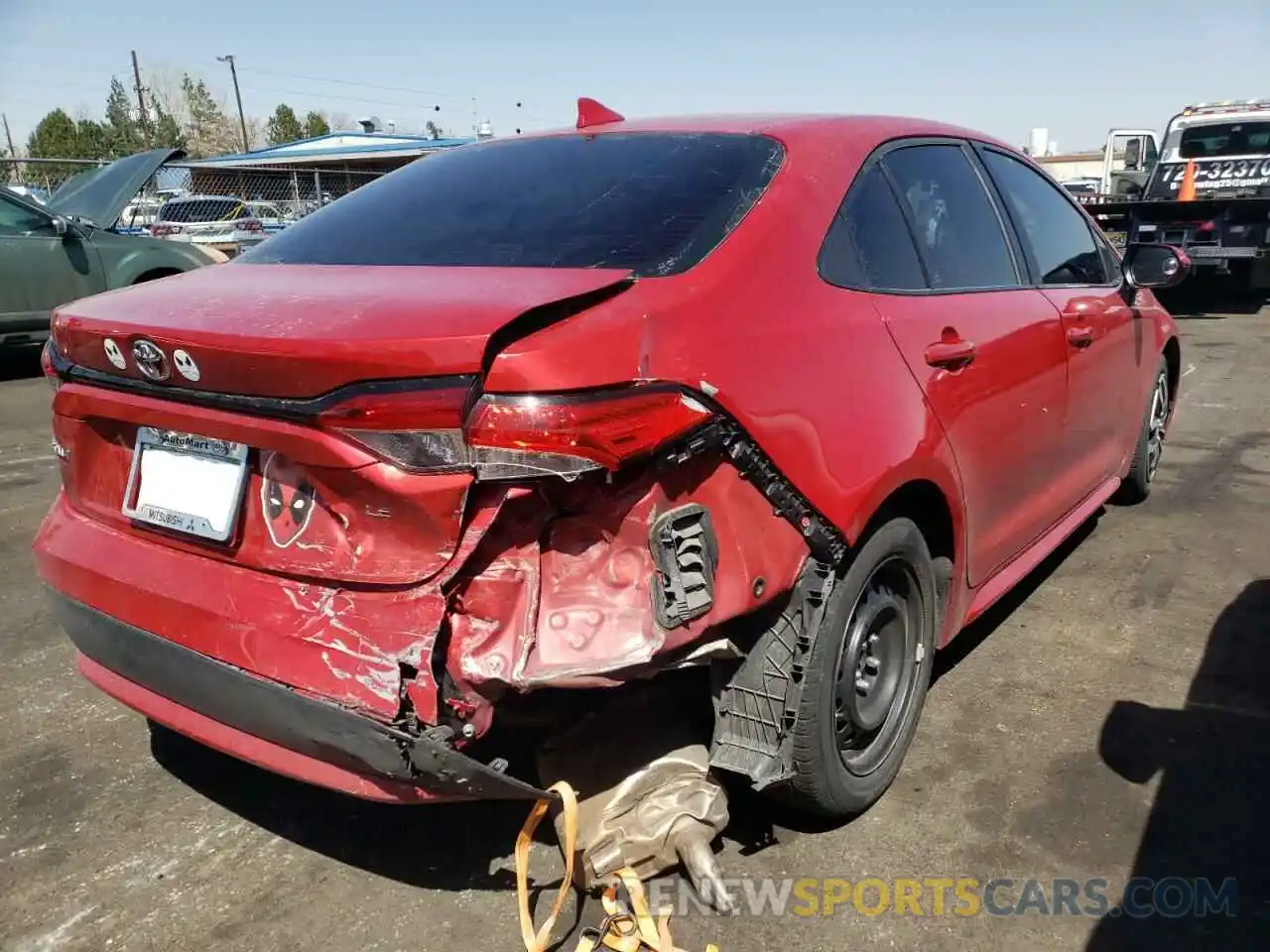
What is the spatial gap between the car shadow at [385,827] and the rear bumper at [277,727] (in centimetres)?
52

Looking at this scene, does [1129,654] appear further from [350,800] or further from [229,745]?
[229,745]

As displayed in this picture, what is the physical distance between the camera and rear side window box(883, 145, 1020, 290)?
284cm

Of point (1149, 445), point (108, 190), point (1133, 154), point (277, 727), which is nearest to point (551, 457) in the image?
point (277, 727)

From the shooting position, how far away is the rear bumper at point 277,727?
1830mm

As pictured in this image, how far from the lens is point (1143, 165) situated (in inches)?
625

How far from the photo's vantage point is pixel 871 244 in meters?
2.57

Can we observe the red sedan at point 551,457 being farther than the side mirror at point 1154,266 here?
No

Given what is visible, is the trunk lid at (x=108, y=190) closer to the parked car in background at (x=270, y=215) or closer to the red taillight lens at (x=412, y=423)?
the parked car in background at (x=270, y=215)

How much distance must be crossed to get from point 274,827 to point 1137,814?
2222 millimetres

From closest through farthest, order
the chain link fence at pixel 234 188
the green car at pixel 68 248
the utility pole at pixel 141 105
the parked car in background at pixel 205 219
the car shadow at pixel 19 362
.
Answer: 1. the green car at pixel 68 248
2. the car shadow at pixel 19 362
3. the chain link fence at pixel 234 188
4. the parked car in background at pixel 205 219
5. the utility pole at pixel 141 105

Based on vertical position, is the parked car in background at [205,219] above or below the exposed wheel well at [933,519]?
above

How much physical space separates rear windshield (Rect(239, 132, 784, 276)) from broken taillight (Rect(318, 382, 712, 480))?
1.42 feet

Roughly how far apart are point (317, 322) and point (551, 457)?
544 mm

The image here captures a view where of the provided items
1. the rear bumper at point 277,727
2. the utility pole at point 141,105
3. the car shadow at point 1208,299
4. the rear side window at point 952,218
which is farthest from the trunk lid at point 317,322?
the utility pole at point 141,105
